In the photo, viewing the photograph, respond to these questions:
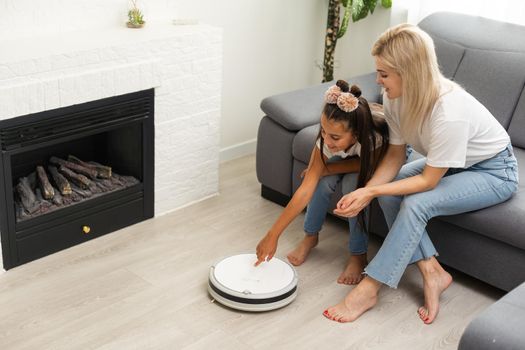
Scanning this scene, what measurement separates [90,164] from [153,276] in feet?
2.07

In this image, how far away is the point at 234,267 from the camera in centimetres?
265

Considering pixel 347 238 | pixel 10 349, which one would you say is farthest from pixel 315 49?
pixel 10 349

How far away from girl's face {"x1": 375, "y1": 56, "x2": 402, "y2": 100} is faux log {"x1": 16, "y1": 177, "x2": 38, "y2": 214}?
131 centimetres

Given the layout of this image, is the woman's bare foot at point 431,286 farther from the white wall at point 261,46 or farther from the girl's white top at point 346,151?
the white wall at point 261,46

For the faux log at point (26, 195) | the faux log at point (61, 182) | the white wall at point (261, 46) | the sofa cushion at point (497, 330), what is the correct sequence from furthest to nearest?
the white wall at point (261, 46)
the faux log at point (61, 182)
the faux log at point (26, 195)
the sofa cushion at point (497, 330)

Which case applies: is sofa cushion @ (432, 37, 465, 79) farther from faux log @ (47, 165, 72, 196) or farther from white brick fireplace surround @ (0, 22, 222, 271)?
faux log @ (47, 165, 72, 196)

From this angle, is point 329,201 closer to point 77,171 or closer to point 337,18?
point 77,171

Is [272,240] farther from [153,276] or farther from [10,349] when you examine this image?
[10,349]

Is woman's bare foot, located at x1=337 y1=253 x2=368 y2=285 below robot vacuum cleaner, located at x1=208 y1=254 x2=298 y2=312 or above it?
below

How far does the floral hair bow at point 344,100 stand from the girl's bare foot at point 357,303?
0.57 m

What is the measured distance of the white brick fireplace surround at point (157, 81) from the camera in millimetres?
2621

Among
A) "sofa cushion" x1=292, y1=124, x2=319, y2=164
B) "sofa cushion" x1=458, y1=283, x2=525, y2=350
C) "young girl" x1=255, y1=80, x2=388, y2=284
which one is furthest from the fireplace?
"sofa cushion" x1=458, y1=283, x2=525, y2=350

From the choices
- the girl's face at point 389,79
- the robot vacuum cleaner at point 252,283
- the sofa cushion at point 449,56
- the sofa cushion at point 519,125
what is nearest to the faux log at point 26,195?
the robot vacuum cleaner at point 252,283

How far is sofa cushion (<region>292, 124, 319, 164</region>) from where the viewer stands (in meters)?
3.08
